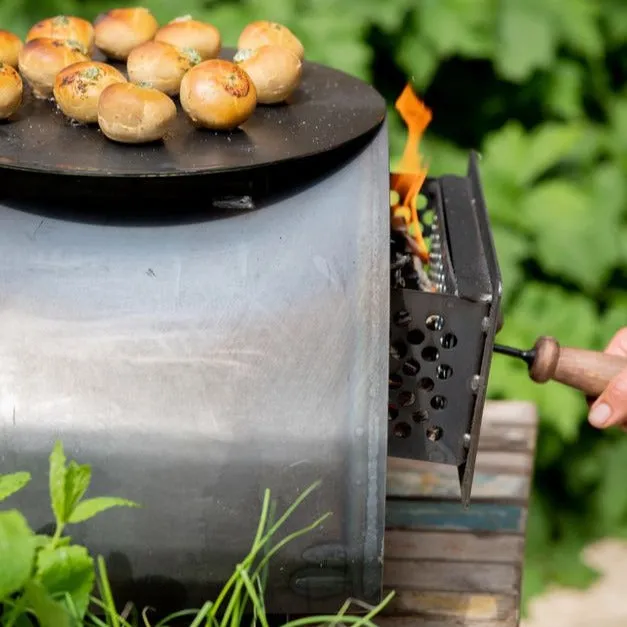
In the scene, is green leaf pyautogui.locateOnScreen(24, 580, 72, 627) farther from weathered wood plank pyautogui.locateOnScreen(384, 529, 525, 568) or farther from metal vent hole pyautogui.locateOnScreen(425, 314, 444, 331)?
weathered wood plank pyautogui.locateOnScreen(384, 529, 525, 568)

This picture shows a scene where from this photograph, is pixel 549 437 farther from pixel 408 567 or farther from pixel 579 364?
pixel 579 364

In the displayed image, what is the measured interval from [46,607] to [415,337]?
621mm

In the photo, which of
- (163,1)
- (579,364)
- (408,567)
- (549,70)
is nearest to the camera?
(579,364)

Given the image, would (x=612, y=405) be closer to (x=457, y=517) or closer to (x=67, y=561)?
(x=457, y=517)

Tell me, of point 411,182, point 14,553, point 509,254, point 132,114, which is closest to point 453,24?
point 509,254

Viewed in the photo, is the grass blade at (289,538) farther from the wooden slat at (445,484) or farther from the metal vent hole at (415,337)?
the wooden slat at (445,484)

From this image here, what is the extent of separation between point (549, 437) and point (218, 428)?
2.04 m

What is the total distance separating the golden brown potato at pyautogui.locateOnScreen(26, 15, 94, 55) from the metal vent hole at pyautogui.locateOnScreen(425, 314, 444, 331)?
714 millimetres

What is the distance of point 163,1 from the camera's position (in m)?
2.82

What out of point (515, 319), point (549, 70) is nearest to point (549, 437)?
point (515, 319)

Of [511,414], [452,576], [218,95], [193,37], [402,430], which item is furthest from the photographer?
[511,414]

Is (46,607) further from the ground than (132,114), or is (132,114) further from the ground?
(132,114)

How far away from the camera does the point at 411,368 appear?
1504mm

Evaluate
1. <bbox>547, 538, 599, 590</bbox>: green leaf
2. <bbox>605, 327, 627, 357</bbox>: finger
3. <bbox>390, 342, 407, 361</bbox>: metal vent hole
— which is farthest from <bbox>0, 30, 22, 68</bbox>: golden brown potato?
<bbox>547, 538, 599, 590</bbox>: green leaf
